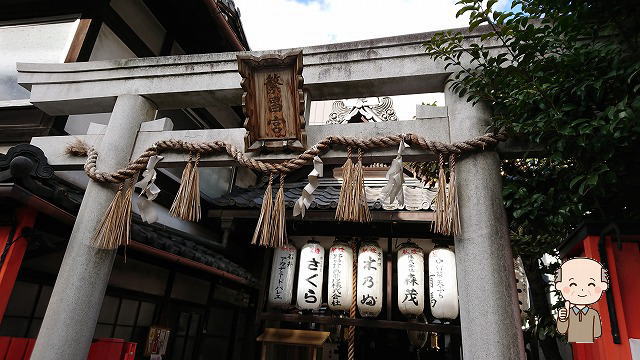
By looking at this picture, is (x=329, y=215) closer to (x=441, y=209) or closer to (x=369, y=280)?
(x=369, y=280)

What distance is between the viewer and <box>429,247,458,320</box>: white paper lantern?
233 inches

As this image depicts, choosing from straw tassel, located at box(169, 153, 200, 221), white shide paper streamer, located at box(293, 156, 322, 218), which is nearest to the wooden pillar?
straw tassel, located at box(169, 153, 200, 221)

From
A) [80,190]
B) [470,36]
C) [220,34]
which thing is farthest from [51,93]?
[470,36]

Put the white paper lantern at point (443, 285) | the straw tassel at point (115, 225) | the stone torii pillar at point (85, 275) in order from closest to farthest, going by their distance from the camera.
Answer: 1. the stone torii pillar at point (85, 275)
2. the straw tassel at point (115, 225)
3. the white paper lantern at point (443, 285)

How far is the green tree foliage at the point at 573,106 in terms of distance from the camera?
2.97m

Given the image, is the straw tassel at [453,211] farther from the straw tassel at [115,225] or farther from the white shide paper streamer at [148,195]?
the straw tassel at [115,225]

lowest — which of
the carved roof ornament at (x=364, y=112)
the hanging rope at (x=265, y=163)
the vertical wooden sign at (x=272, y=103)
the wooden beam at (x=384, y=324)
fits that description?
the wooden beam at (x=384, y=324)

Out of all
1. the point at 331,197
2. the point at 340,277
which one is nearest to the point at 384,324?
the point at 340,277

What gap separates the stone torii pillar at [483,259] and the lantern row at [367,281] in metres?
2.58

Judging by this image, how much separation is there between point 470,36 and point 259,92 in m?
2.54

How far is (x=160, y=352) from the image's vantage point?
6.91 m

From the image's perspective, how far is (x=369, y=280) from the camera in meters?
6.21

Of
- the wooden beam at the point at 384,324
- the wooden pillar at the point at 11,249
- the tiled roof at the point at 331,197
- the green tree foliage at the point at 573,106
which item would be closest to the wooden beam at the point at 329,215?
the tiled roof at the point at 331,197

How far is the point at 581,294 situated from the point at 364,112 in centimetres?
923
